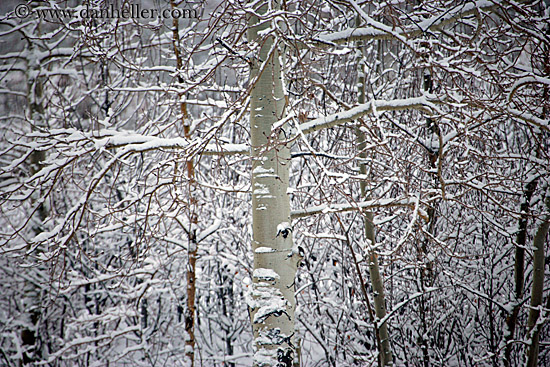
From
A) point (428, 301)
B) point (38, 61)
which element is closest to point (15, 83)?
point (38, 61)

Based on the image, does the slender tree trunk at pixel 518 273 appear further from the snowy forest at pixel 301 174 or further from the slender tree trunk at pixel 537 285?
the slender tree trunk at pixel 537 285

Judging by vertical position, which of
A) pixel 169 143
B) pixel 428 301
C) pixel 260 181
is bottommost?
pixel 428 301

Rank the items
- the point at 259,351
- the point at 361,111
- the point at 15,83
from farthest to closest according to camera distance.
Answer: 1. the point at 15,83
2. the point at 361,111
3. the point at 259,351

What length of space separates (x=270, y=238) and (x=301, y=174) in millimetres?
2773

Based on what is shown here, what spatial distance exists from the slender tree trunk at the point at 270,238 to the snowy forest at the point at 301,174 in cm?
1

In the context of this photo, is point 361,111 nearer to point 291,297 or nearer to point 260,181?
point 260,181

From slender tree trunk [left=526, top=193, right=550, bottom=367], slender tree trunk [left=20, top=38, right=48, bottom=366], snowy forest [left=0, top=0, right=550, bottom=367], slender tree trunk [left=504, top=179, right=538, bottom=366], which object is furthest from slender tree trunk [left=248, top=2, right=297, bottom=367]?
slender tree trunk [left=20, top=38, right=48, bottom=366]

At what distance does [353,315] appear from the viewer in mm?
5328

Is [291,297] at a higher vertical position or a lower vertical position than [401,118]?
lower

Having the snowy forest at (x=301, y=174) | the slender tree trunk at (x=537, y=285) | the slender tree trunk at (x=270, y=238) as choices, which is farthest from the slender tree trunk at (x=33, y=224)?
the slender tree trunk at (x=537, y=285)

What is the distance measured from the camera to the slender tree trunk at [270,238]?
218 cm

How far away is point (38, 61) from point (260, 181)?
202 inches

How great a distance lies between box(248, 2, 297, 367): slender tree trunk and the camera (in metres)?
2.18

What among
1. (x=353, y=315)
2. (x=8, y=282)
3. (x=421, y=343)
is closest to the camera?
(x=421, y=343)
